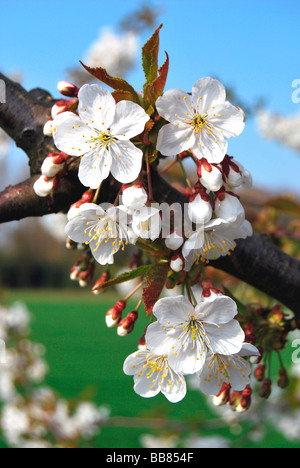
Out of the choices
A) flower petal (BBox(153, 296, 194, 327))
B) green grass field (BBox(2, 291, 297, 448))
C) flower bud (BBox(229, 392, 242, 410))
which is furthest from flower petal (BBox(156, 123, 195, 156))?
green grass field (BBox(2, 291, 297, 448))

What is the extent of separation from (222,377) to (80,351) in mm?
11058

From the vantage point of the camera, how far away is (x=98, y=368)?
29.6 feet

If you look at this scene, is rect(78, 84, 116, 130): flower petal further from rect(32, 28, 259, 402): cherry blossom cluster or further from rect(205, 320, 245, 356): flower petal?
rect(205, 320, 245, 356): flower petal

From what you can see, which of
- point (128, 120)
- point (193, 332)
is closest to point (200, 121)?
point (128, 120)

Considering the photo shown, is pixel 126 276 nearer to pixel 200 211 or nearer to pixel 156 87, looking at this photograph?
pixel 200 211

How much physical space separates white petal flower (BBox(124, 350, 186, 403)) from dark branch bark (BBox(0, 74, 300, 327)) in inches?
9.2

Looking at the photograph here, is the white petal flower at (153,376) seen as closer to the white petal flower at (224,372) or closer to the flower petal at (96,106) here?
the white petal flower at (224,372)

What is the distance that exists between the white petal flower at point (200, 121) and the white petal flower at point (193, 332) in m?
0.22

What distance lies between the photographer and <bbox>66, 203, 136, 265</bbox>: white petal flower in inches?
27.2

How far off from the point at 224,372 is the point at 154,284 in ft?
0.65

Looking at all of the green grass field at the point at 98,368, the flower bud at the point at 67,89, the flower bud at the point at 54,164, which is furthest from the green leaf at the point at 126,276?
the green grass field at the point at 98,368

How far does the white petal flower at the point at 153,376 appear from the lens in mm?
735

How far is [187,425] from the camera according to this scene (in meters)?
2.73
